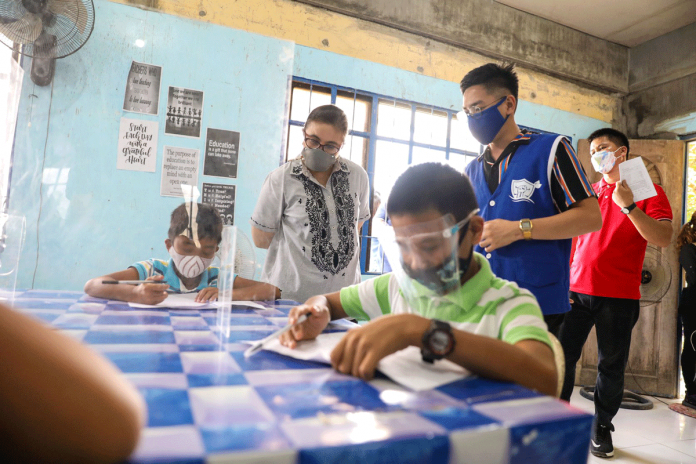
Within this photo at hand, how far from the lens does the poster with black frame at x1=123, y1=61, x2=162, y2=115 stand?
73.2 inches

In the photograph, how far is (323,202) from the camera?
210 centimetres

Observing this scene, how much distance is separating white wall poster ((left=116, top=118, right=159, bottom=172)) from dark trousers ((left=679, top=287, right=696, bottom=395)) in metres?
4.48

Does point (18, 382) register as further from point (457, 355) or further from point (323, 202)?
point (323, 202)

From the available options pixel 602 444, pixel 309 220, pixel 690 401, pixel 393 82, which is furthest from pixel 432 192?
pixel 690 401

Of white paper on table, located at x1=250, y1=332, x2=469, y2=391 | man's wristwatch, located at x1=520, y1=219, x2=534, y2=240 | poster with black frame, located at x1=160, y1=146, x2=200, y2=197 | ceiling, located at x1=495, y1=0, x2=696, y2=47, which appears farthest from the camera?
ceiling, located at x1=495, y1=0, x2=696, y2=47

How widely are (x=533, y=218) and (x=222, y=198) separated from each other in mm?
1181

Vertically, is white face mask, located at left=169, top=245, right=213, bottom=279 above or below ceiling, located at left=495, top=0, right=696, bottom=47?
below

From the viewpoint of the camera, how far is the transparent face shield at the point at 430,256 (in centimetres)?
87

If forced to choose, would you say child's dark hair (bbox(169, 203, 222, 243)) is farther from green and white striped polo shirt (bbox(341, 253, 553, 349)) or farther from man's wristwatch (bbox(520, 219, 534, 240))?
man's wristwatch (bbox(520, 219, 534, 240))

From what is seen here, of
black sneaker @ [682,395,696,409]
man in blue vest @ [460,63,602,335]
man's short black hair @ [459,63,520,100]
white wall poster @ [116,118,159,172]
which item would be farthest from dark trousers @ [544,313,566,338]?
black sneaker @ [682,395,696,409]

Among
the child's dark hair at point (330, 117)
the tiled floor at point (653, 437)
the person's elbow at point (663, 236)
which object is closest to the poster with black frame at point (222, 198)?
the child's dark hair at point (330, 117)

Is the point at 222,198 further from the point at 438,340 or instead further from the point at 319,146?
the point at 438,340

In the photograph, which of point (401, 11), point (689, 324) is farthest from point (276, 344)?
point (689, 324)

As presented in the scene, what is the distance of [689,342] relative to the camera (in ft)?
13.1
